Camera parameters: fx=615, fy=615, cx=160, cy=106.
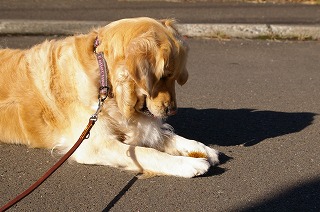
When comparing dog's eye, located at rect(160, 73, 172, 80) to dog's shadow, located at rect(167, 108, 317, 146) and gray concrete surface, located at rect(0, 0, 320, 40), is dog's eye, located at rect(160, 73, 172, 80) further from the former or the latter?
gray concrete surface, located at rect(0, 0, 320, 40)

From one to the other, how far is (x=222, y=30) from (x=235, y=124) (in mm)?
3788

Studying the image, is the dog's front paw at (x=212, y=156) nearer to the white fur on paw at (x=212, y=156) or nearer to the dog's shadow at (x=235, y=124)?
the white fur on paw at (x=212, y=156)

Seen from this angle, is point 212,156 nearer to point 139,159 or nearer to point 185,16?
point 139,159

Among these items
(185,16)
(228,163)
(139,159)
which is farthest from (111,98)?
(185,16)

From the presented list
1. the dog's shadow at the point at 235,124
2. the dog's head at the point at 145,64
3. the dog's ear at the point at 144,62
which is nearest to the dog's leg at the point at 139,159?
the dog's head at the point at 145,64

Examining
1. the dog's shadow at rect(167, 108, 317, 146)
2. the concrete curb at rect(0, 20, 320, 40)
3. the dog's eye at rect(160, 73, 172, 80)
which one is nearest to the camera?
the dog's eye at rect(160, 73, 172, 80)

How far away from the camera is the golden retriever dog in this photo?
435 cm

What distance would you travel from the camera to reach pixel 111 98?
4656 millimetres

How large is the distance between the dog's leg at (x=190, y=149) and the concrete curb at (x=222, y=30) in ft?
14.7

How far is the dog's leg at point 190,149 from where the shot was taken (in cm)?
478

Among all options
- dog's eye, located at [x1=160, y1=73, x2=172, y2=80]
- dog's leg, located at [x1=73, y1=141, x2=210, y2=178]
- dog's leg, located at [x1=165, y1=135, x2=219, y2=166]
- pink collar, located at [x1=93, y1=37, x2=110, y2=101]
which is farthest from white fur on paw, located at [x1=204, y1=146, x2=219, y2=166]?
pink collar, located at [x1=93, y1=37, x2=110, y2=101]

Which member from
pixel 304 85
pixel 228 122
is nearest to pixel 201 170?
pixel 228 122

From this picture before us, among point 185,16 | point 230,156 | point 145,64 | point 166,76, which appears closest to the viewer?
point 145,64

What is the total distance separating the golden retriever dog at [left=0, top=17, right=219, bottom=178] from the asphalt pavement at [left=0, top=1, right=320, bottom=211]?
0.41 ft
